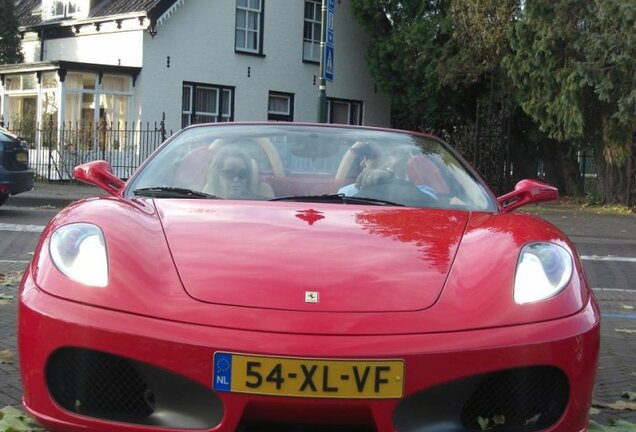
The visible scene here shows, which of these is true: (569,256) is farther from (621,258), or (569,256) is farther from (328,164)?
(621,258)

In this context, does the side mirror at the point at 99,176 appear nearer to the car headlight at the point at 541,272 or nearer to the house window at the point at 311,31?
the car headlight at the point at 541,272

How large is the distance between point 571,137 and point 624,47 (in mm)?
3617

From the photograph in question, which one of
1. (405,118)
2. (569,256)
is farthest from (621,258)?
(405,118)

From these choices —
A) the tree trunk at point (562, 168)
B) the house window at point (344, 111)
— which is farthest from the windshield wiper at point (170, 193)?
the house window at point (344, 111)

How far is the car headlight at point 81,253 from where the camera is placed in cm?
262

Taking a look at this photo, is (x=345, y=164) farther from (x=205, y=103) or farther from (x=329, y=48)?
(x=205, y=103)

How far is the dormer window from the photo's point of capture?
86.1 ft

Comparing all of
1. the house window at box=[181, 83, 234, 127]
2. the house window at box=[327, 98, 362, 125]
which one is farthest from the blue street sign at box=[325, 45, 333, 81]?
the house window at box=[327, 98, 362, 125]

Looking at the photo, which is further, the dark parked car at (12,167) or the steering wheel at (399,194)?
the dark parked car at (12,167)

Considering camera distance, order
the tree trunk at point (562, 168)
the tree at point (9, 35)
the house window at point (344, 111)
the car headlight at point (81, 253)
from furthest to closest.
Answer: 1. the house window at point (344, 111)
2. the tree at point (9, 35)
3. the tree trunk at point (562, 168)
4. the car headlight at point (81, 253)

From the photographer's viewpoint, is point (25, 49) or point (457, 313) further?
point (25, 49)

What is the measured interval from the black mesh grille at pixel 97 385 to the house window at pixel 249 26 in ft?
82.1

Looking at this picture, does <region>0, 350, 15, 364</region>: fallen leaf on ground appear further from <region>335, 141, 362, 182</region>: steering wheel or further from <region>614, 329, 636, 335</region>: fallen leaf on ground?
<region>614, 329, 636, 335</region>: fallen leaf on ground

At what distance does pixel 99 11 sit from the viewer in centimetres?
2584
